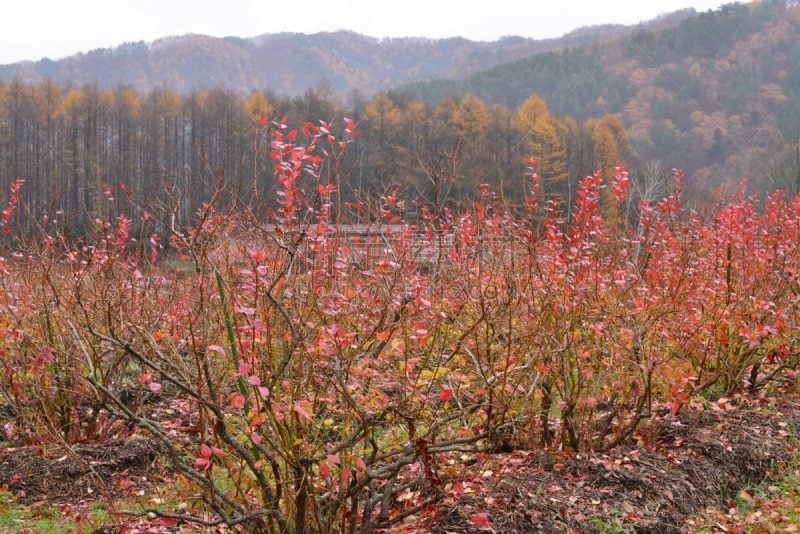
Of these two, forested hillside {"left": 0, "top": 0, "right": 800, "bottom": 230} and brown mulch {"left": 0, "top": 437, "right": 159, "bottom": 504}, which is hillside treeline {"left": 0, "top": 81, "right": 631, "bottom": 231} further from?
brown mulch {"left": 0, "top": 437, "right": 159, "bottom": 504}

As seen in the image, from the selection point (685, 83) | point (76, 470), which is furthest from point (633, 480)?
point (685, 83)

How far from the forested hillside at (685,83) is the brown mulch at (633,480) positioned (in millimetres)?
64972

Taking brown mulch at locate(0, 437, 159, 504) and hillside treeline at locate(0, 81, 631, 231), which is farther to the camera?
hillside treeline at locate(0, 81, 631, 231)

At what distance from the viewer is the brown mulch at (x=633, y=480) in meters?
4.30

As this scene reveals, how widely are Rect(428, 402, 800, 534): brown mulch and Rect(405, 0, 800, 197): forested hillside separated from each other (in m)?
65.0

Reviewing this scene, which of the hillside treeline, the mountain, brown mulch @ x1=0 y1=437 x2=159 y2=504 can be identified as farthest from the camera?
the mountain

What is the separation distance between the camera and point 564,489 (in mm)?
4734

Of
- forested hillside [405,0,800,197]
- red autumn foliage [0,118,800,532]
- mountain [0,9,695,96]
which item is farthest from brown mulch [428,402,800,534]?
mountain [0,9,695,96]

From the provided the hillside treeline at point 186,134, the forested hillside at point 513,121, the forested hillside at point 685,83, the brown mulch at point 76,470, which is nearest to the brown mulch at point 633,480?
the forested hillside at point 513,121

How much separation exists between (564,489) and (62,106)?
53.1 m

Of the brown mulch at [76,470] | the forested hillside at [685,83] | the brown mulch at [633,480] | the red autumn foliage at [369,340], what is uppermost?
the forested hillside at [685,83]

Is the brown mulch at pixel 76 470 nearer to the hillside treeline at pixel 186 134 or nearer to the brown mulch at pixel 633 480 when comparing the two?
the brown mulch at pixel 633 480

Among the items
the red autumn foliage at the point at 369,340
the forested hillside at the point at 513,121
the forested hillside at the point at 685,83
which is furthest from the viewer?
the forested hillside at the point at 685,83

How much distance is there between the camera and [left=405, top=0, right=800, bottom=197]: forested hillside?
73250 millimetres
